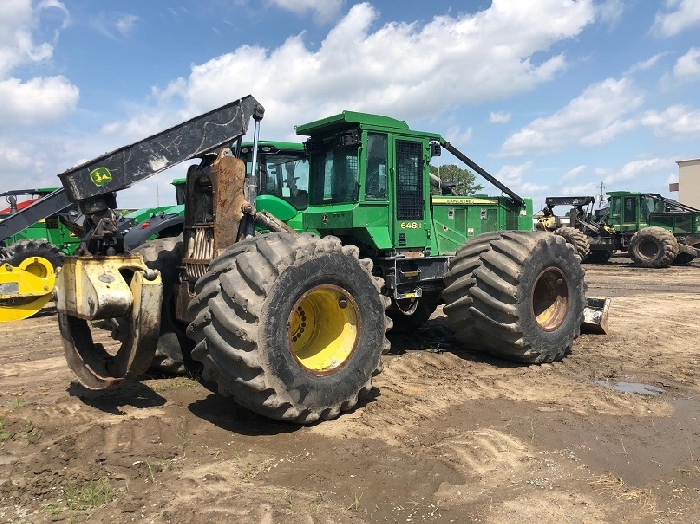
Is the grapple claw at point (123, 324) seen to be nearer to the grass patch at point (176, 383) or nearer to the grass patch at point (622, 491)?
the grass patch at point (176, 383)

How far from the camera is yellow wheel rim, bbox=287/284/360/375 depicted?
15.6 ft

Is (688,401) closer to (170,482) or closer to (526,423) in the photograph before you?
(526,423)

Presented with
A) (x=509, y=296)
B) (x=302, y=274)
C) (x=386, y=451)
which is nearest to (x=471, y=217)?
(x=509, y=296)

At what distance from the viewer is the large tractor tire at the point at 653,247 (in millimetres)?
19781

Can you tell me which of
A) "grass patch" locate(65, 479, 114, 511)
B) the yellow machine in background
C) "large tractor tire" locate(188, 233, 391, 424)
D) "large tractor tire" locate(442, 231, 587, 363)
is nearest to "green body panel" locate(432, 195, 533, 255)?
"large tractor tire" locate(442, 231, 587, 363)

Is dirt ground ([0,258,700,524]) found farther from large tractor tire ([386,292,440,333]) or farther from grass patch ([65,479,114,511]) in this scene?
large tractor tire ([386,292,440,333])

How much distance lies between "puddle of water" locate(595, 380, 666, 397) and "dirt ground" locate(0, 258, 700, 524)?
0.03 metres

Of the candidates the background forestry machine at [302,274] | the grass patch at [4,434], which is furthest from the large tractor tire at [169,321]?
the grass patch at [4,434]

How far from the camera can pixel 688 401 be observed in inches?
207

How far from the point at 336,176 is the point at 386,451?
12.2ft

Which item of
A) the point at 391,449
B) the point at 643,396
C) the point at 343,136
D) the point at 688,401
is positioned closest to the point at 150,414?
the point at 391,449

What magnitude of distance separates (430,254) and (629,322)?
4285 mm

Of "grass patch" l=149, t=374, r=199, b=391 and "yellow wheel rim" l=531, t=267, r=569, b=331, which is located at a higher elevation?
"yellow wheel rim" l=531, t=267, r=569, b=331

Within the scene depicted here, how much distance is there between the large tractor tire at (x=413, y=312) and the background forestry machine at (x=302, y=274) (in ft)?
0.18
